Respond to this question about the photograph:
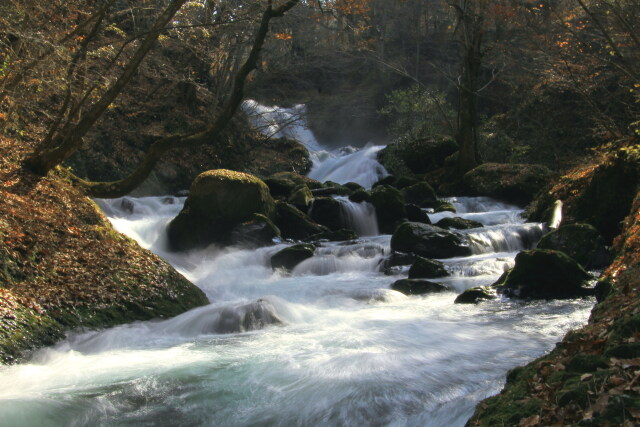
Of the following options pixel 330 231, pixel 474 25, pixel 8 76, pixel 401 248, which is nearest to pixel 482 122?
pixel 474 25

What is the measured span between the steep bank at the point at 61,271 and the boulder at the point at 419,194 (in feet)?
33.9

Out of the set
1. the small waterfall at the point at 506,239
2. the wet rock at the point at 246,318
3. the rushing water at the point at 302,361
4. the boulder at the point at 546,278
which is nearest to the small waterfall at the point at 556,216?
the small waterfall at the point at 506,239

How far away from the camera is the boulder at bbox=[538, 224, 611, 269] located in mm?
9188

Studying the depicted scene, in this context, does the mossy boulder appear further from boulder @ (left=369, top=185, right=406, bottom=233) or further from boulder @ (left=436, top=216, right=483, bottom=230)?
boulder @ (left=436, top=216, right=483, bottom=230)

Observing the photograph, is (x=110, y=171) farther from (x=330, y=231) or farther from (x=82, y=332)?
(x=82, y=332)

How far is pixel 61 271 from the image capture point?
6.87 m

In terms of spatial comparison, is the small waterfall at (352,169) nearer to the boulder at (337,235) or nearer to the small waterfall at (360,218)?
the small waterfall at (360,218)

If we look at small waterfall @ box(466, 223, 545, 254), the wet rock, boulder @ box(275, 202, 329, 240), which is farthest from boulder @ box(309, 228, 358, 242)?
the wet rock

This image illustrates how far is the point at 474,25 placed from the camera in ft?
62.4

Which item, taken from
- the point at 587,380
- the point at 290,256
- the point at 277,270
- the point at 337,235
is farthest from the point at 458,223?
the point at 587,380

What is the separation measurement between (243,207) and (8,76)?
20.7 ft

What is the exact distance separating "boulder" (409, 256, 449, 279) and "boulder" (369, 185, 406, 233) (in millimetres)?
5112

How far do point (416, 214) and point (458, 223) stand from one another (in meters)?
1.49

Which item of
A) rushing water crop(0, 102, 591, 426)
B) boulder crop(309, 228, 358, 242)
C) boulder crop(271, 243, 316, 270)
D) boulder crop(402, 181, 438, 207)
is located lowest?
A: rushing water crop(0, 102, 591, 426)
